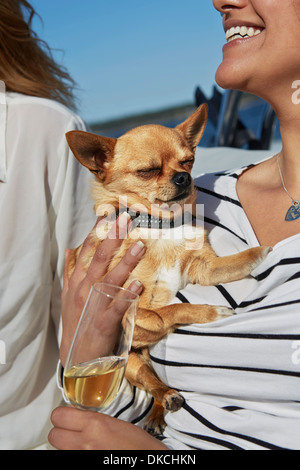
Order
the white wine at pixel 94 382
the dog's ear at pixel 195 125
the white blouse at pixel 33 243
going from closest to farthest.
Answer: the white wine at pixel 94 382 → the dog's ear at pixel 195 125 → the white blouse at pixel 33 243

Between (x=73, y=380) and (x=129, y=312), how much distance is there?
16 cm

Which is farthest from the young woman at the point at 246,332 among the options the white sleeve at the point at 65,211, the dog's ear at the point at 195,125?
the white sleeve at the point at 65,211

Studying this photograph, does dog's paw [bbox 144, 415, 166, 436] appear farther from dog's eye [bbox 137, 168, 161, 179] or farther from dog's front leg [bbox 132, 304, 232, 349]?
dog's eye [bbox 137, 168, 161, 179]

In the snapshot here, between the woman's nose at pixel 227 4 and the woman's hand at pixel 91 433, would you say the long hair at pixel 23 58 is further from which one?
the woman's hand at pixel 91 433

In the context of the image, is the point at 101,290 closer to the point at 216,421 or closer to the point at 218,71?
the point at 216,421

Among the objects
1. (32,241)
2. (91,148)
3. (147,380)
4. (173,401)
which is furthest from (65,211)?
(173,401)

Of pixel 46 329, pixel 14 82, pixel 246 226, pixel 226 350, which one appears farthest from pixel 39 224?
pixel 226 350

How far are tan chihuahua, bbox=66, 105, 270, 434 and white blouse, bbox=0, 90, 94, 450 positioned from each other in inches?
12.7

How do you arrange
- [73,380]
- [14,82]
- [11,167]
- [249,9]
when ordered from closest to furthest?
[73,380] < [249,9] < [11,167] < [14,82]

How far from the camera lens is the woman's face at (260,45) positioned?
3.67 feet

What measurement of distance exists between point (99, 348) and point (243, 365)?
0.31 metres

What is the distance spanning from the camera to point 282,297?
3.33 ft

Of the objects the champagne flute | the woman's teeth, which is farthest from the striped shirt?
the woman's teeth

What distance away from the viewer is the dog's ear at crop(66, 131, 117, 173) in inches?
45.9
